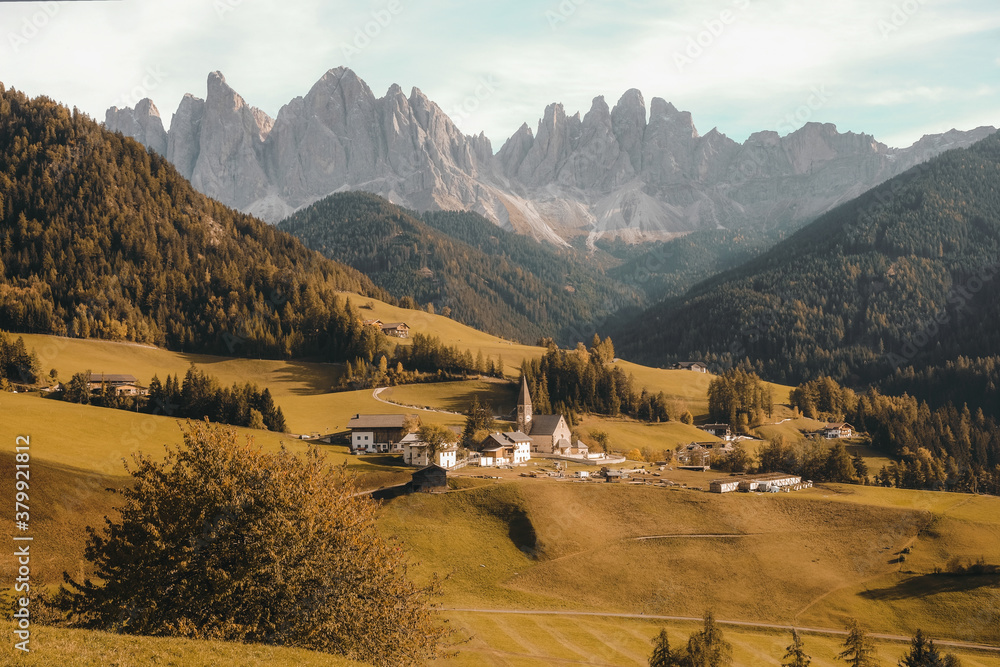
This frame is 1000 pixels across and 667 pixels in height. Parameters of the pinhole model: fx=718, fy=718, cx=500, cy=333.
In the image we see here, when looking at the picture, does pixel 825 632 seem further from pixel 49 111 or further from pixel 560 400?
pixel 49 111

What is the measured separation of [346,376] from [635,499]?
8809 centimetres

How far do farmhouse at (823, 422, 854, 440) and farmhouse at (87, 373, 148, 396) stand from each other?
14186 centimetres

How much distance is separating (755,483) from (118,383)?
10463cm

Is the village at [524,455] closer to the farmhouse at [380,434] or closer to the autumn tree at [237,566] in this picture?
the farmhouse at [380,434]

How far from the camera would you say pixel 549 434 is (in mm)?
125500

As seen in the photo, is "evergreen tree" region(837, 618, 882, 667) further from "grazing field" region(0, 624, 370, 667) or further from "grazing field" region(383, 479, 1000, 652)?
"grazing field" region(0, 624, 370, 667)

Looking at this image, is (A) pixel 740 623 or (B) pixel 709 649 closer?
(B) pixel 709 649

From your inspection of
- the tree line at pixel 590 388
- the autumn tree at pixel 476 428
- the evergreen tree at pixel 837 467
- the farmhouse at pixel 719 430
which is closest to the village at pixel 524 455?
the autumn tree at pixel 476 428

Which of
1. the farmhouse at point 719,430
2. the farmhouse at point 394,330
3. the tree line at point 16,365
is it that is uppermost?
the farmhouse at point 394,330

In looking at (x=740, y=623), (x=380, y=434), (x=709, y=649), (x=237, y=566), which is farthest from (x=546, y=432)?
(x=237, y=566)

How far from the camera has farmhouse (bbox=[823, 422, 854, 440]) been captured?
539ft

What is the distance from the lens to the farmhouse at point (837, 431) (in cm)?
16438

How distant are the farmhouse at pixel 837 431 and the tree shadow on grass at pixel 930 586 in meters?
92.5

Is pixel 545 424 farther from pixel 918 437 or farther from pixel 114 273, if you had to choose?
pixel 114 273
